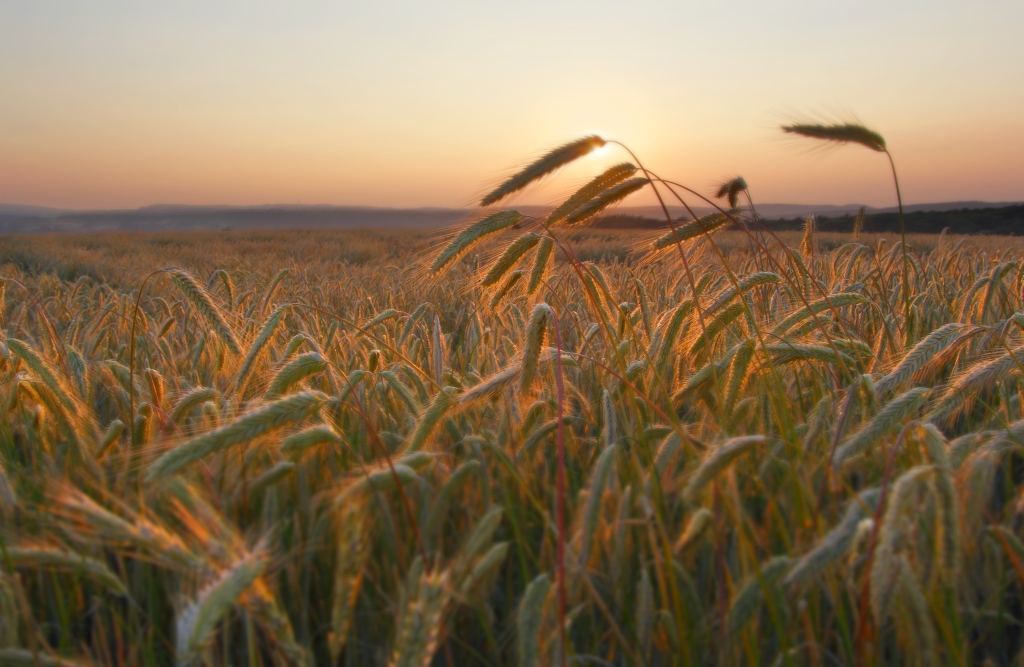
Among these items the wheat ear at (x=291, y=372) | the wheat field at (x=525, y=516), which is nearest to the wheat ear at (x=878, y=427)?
the wheat field at (x=525, y=516)

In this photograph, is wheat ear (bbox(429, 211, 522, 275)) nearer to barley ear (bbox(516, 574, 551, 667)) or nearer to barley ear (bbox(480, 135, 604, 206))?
barley ear (bbox(480, 135, 604, 206))

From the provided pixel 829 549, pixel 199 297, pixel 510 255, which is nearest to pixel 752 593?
pixel 829 549

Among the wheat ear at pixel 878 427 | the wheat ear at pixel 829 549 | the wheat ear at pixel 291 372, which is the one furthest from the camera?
the wheat ear at pixel 291 372

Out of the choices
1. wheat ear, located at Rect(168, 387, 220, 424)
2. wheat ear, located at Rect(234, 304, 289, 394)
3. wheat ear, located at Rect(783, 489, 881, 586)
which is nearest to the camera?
wheat ear, located at Rect(783, 489, 881, 586)

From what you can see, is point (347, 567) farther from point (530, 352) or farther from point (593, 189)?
point (593, 189)

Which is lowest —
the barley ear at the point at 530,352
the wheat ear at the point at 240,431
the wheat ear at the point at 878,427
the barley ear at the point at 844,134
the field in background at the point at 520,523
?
the field in background at the point at 520,523

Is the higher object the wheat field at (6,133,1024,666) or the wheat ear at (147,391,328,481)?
the wheat ear at (147,391,328,481)

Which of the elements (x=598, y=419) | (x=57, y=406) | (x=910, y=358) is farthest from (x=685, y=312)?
(x=57, y=406)

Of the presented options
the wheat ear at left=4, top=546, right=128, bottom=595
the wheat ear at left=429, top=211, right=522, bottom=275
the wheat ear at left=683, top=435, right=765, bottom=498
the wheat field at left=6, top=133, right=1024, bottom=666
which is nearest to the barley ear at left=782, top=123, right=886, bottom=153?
the wheat field at left=6, top=133, right=1024, bottom=666

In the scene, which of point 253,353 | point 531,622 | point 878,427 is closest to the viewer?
point 531,622

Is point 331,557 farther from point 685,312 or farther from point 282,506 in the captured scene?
point 685,312

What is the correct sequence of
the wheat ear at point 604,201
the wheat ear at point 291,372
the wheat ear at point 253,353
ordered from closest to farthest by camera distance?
the wheat ear at point 291,372
the wheat ear at point 253,353
the wheat ear at point 604,201

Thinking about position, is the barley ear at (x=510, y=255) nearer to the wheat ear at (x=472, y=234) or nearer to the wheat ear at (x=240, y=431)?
the wheat ear at (x=472, y=234)

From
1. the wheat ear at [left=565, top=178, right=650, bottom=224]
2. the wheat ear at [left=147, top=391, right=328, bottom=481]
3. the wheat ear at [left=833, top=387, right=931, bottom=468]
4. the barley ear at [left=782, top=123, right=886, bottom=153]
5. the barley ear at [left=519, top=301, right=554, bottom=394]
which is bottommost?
the wheat ear at [left=833, top=387, right=931, bottom=468]
